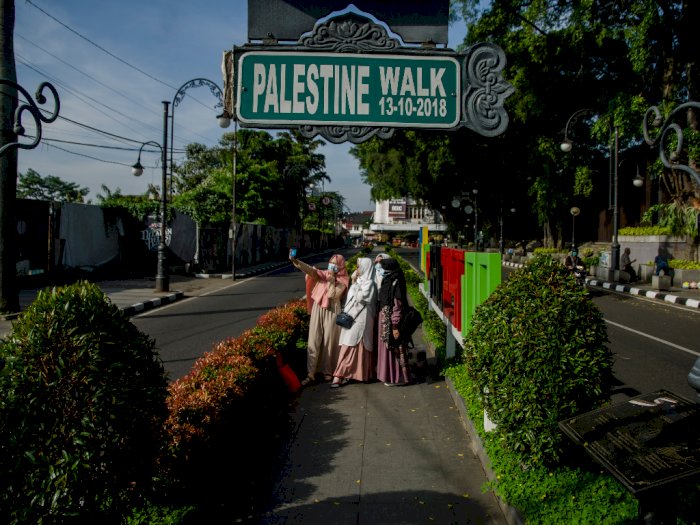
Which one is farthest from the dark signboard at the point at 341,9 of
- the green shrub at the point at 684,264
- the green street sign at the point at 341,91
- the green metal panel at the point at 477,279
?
the green shrub at the point at 684,264

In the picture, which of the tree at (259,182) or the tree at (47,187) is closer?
the tree at (259,182)

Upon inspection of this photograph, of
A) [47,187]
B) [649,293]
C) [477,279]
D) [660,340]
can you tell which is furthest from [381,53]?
[47,187]

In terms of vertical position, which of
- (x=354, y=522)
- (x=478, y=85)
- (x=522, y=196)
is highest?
(x=522, y=196)

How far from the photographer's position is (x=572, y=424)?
258 cm

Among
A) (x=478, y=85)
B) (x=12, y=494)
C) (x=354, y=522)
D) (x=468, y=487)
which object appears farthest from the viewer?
(x=468, y=487)

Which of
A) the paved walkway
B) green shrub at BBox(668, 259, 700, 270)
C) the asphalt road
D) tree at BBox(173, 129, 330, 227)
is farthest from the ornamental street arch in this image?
tree at BBox(173, 129, 330, 227)

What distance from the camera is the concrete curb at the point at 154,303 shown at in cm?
1386

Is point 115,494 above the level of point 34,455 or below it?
below

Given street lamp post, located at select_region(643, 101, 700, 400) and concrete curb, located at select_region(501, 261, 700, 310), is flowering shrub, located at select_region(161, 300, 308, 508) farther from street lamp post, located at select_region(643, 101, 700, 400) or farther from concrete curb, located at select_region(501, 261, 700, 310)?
concrete curb, located at select_region(501, 261, 700, 310)

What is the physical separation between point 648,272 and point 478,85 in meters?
22.4

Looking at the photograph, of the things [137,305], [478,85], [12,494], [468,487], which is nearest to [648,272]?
[137,305]

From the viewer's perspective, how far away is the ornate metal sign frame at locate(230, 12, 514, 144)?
248 cm

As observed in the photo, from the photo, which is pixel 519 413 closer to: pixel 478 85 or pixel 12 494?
pixel 478 85

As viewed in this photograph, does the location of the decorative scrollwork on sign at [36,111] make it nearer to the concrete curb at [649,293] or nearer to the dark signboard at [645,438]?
the dark signboard at [645,438]
